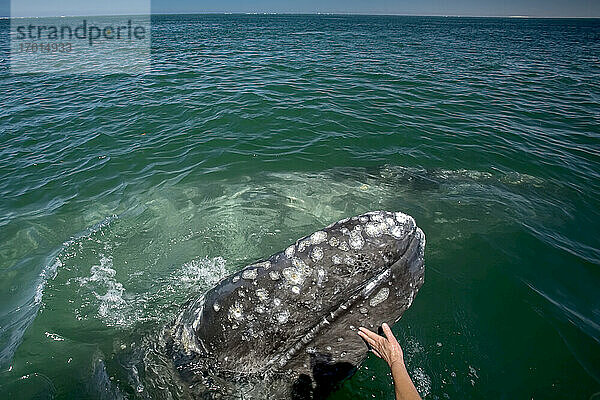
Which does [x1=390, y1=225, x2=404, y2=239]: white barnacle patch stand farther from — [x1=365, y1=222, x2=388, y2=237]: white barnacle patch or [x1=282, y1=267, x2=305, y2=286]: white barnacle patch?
[x1=282, y1=267, x2=305, y2=286]: white barnacle patch

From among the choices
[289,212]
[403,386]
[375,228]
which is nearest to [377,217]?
[375,228]

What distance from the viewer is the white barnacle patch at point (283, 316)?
3.41 m

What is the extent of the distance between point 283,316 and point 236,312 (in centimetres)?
46

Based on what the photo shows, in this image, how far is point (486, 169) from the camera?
10.9 m

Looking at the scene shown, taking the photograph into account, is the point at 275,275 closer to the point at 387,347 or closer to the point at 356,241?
the point at 356,241

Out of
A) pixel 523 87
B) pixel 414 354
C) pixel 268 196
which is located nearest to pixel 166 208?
pixel 268 196

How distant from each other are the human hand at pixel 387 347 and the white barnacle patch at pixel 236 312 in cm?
114

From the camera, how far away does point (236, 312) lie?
346cm

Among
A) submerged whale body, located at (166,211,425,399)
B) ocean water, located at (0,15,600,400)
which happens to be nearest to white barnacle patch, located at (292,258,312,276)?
submerged whale body, located at (166,211,425,399)

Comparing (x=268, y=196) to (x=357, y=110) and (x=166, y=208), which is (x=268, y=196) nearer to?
(x=166, y=208)

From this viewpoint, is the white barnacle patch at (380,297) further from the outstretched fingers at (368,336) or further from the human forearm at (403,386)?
the human forearm at (403,386)

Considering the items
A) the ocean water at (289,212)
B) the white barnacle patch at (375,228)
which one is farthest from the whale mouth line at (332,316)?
the ocean water at (289,212)

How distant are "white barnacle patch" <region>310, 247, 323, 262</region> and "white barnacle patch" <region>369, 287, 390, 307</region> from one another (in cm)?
63

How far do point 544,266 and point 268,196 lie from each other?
6.13m
